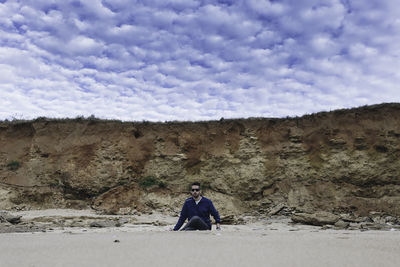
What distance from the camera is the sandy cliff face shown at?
13.1 metres

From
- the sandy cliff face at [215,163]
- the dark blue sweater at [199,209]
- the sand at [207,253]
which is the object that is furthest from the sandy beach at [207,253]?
the sandy cliff face at [215,163]

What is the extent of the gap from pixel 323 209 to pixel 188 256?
11176mm

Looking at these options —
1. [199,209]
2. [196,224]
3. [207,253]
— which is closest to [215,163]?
[199,209]

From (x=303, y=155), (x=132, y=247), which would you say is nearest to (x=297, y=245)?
(x=132, y=247)

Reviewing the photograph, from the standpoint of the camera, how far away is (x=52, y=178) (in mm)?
14219

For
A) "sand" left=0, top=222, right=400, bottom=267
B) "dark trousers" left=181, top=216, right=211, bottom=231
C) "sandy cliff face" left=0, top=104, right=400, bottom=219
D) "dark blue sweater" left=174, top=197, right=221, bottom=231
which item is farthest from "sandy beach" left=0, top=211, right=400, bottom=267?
"sandy cliff face" left=0, top=104, right=400, bottom=219

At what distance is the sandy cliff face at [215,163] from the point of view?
13.1m

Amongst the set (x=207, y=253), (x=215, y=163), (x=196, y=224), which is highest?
(x=215, y=163)

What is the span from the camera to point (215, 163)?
1466 cm

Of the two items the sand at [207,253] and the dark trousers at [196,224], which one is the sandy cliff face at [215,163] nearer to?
the dark trousers at [196,224]

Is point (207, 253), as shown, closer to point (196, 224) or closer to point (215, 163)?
point (196, 224)

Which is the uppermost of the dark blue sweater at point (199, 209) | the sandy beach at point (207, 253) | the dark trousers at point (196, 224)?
the sandy beach at point (207, 253)

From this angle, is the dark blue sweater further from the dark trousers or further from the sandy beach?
the sandy beach

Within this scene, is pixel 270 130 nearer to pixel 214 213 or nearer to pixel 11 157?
pixel 214 213
